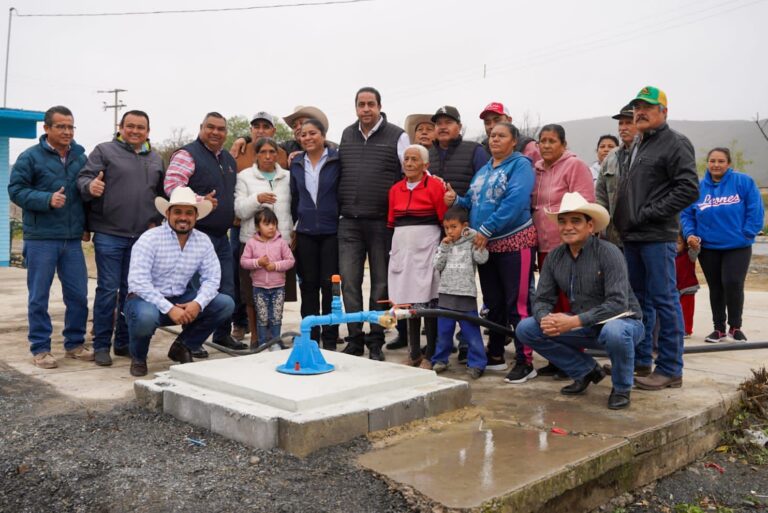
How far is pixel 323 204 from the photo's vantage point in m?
5.93

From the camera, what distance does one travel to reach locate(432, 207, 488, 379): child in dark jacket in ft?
16.8

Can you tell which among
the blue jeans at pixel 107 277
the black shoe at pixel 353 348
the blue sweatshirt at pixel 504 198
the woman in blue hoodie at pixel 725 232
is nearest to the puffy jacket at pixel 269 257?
the black shoe at pixel 353 348

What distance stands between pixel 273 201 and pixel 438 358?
201 centimetres

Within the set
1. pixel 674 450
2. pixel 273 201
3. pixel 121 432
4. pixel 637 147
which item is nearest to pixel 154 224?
pixel 273 201

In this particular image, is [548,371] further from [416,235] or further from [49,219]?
[49,219]

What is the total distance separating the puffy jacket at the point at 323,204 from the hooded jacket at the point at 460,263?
1136mm

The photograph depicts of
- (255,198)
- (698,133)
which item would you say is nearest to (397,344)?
(255,198)

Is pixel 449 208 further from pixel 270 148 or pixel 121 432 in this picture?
pixel 121 432

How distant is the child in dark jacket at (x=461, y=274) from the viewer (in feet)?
16.8

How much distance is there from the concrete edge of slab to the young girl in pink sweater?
169 cm

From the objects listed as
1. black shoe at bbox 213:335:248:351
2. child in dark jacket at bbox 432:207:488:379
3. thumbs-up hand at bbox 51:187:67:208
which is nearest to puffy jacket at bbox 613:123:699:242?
child in dark jacket at bbox 432:207:488:379

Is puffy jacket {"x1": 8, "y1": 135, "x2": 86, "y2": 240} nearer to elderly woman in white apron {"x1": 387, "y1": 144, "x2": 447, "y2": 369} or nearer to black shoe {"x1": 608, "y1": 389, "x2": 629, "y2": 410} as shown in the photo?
elderly woman in white apron {"x1": 387, "y1": 144, "x2": 447, "y2": 369}

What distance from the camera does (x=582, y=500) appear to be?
3.36m

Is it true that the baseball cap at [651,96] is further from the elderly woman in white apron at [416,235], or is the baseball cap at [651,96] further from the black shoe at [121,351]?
the black shoe at [121,351]
